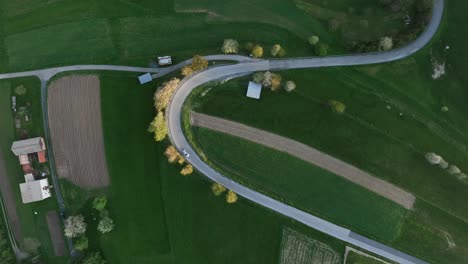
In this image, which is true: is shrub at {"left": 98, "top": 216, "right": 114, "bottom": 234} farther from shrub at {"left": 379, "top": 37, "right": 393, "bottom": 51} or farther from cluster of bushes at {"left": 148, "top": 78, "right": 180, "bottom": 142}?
shrub at {"left": 379, "top": 37, "right": 393, "bottom": 51}

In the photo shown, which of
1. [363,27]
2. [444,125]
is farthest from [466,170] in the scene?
[363,27]

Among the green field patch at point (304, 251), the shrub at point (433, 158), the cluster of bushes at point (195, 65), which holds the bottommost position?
the green field patch at point (304, 251)

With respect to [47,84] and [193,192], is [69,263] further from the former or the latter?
[47,84]

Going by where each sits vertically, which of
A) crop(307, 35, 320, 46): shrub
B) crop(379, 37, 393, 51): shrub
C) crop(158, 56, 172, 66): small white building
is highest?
crop(158, 56, 172, 66): small white building

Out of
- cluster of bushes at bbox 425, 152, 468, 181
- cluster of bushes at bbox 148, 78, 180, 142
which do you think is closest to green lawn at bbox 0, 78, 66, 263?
cluster of bushes at bbox 148, 78, 180, 142

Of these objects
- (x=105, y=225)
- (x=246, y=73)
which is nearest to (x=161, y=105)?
(x=246, y=73)

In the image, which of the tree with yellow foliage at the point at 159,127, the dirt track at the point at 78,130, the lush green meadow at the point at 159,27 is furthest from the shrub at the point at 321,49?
the dirt track at the point at 78,130

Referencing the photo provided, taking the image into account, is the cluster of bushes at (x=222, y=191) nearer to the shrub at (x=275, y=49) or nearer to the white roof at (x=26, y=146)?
the shrub at (x=275, y=49)

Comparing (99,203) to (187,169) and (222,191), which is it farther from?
(222,191)
